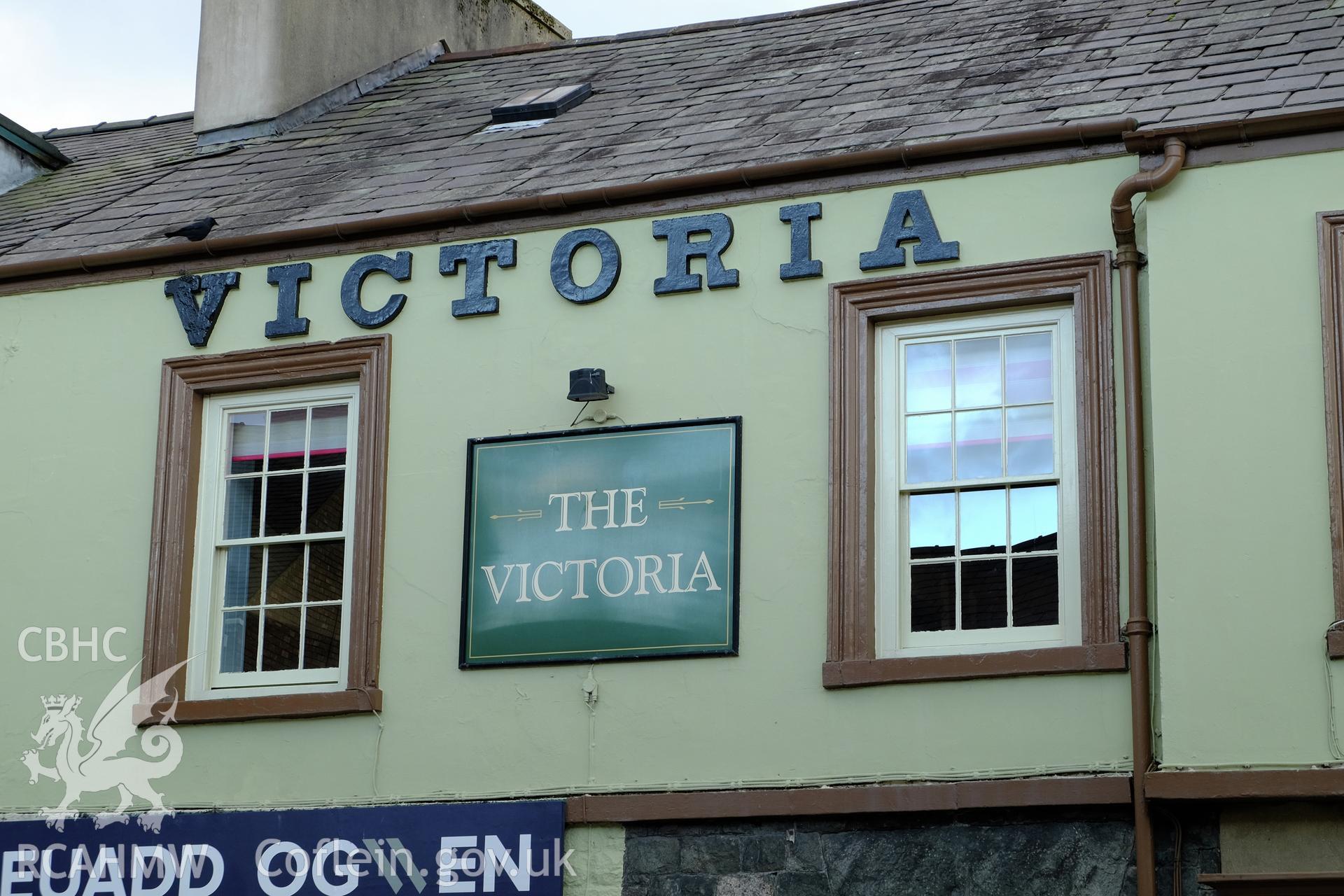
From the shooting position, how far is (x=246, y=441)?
36.6 feet

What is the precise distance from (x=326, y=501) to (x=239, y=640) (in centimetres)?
91

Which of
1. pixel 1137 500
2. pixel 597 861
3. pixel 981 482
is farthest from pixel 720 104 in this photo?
pixel 597 861

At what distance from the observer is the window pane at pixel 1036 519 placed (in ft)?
30.6

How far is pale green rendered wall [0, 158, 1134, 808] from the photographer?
912 cm

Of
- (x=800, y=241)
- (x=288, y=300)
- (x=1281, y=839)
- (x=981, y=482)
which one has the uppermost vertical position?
(x=800, y=241)

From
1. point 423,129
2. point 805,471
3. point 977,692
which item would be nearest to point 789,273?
point 805,471

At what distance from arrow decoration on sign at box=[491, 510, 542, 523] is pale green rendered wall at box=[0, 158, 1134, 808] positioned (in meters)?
0.25

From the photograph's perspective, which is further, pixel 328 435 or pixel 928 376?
pixel 328 435

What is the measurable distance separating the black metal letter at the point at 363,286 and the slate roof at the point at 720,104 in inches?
13.1

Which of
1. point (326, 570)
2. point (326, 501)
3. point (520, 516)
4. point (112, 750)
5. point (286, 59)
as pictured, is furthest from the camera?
point (286, 59)

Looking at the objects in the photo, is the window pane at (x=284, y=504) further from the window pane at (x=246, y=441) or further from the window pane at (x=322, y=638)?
the window pane at (x=322, y=638)

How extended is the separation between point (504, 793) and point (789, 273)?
3.01 meters

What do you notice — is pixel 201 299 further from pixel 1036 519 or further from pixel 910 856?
pixel 910 856

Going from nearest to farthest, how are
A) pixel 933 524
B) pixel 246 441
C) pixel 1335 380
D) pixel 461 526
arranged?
1. pixel 1335 380
2. pixel 933 524
3. pixel 461 526
4. pixel 246 441
